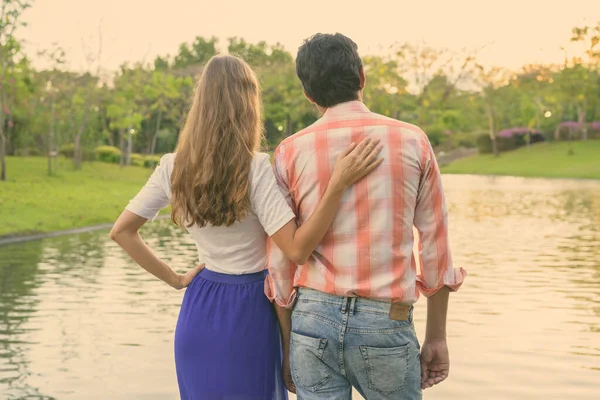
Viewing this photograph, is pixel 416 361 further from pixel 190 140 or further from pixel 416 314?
pixel 416 314

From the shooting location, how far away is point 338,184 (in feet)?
9.71

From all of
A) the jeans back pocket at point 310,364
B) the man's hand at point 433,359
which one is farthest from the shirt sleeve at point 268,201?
the man's hand at point 433,359

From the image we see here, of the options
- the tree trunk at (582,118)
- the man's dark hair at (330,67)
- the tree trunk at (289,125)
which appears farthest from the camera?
the tree trunk at (289,125)

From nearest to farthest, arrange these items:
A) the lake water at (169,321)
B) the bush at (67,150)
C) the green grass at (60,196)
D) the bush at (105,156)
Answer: the lake water at (169,321), the green grass at (60,196), the bush at (67,150), the bush at (105,156)

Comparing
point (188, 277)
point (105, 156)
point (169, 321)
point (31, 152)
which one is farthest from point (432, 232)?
point (31, 152)

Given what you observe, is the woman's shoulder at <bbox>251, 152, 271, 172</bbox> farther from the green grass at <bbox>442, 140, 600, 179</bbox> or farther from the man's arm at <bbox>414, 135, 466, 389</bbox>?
the green grass at <bbox>442, 140, 600, 179</bbox>

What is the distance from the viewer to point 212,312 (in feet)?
11.1

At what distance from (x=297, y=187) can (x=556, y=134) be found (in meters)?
68.3

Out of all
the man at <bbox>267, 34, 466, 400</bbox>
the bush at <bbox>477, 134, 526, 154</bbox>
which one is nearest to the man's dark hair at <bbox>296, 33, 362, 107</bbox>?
the man at <bbox>267, 34, 466, 400</bbox>

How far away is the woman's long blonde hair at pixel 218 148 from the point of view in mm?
3238

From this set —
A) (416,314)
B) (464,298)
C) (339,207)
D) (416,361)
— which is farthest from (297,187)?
(464,298)

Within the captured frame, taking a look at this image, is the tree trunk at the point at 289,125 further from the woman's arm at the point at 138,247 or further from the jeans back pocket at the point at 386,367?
the jeans back pocket at the point at 386,367

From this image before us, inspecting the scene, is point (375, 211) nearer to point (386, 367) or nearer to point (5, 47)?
point (386, 367)

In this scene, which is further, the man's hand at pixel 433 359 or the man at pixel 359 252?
the man's hand at pixel 433 359
